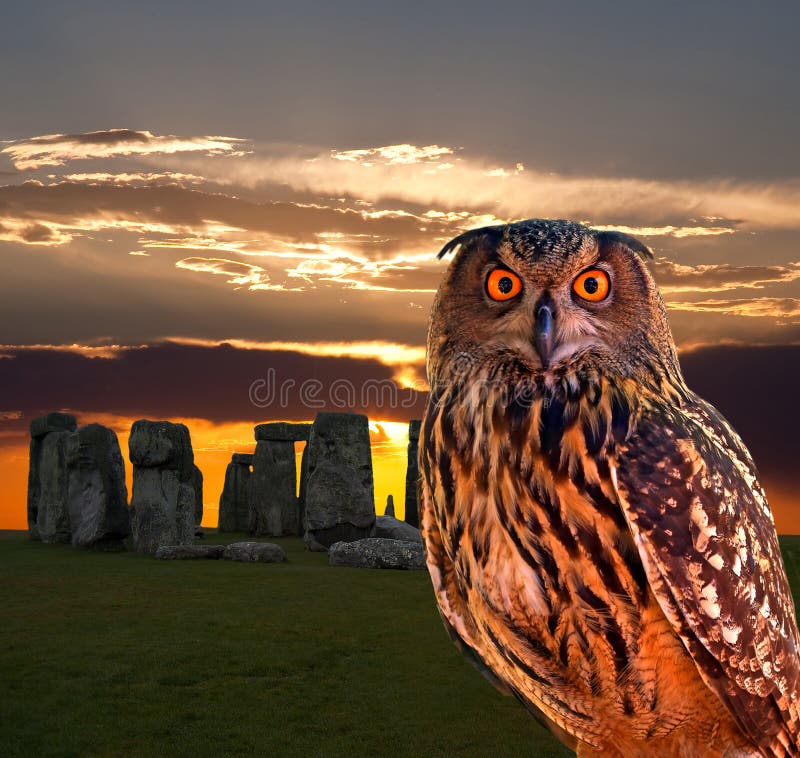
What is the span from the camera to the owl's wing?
2.98 metres

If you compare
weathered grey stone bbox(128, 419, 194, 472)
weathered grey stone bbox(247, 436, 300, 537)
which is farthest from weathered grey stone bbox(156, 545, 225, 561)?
weathered grey stone bbox(247, 436, 300, 537)

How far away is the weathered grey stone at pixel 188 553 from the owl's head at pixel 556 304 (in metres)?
14.9

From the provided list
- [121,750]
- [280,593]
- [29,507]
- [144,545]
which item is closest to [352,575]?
[280,593]

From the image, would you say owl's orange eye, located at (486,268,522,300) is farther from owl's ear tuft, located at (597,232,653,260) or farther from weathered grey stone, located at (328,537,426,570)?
weathered grey stone, located at (328,537,426,570)

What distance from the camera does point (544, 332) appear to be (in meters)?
3.03

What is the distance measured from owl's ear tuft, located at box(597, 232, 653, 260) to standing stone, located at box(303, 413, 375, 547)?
17100mm

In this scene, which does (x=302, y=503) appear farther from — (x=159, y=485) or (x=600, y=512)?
(x=600, y=512)

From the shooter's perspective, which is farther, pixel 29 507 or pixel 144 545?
pixel 29 507

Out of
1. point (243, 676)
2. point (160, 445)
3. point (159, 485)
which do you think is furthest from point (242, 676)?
point (159, 485)

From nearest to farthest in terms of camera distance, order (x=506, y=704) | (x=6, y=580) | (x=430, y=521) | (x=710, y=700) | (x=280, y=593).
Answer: (x=710, y=700) < (x=430, y=521) < (x=506, y=704) < (x=280, y=593) < (x=6, y=580)

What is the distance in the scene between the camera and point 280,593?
1276 centimetres

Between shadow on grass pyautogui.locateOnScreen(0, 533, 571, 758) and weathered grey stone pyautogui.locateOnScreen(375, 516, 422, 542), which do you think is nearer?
shadow on grass pyautogui.locateOnScreen(0, 533, 571, 758)

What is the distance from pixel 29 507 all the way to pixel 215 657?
1835 centimetres

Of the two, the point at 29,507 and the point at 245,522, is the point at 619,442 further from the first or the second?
the point at 245,522
